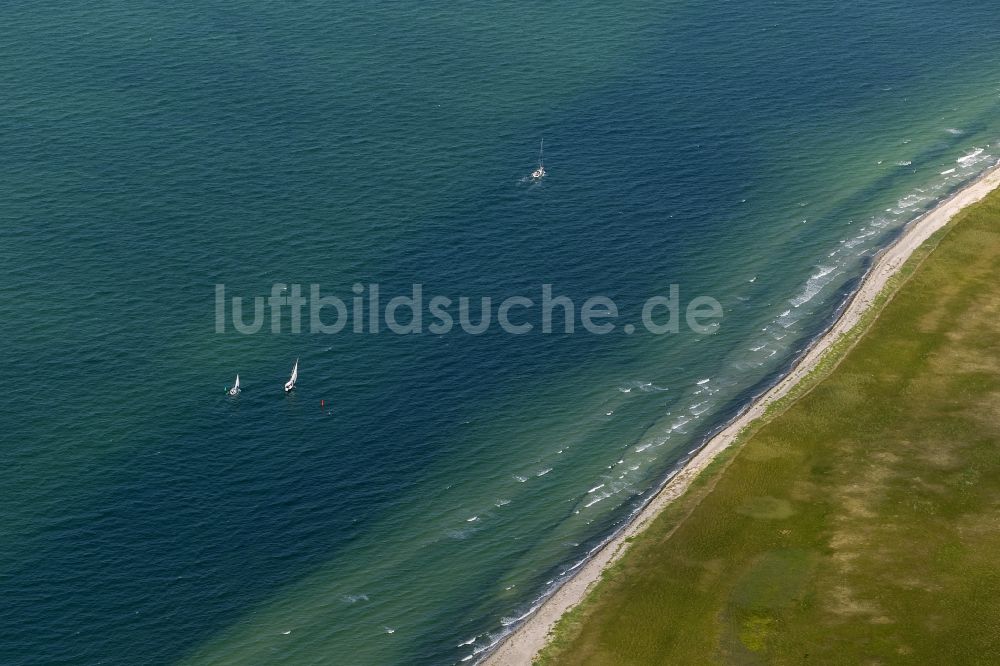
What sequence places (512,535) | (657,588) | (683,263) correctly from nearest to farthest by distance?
A: 1. (657,588)
2. (512,535)
3. (683,263)

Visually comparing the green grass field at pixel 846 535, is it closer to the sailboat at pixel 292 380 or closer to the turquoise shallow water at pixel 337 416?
the turquoise shallow water at pixel 337 416

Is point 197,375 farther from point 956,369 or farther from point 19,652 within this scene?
point 956,369

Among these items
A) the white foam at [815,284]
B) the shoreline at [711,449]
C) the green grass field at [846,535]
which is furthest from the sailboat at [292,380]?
the white foam at [815,284]

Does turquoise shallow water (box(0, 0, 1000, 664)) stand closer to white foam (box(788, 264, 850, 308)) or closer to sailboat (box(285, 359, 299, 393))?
white foam (box(788, 264, 850, 308))

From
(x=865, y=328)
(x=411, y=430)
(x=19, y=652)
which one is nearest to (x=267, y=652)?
(x=19, y=652)

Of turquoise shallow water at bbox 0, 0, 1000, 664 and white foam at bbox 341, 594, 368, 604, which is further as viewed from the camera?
white foam at bbox 341, 594, 368, 604

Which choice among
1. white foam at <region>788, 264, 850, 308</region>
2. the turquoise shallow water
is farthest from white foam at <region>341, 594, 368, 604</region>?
white foam at <region>788, 264, 850, 308</region>

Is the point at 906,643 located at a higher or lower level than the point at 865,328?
lower
